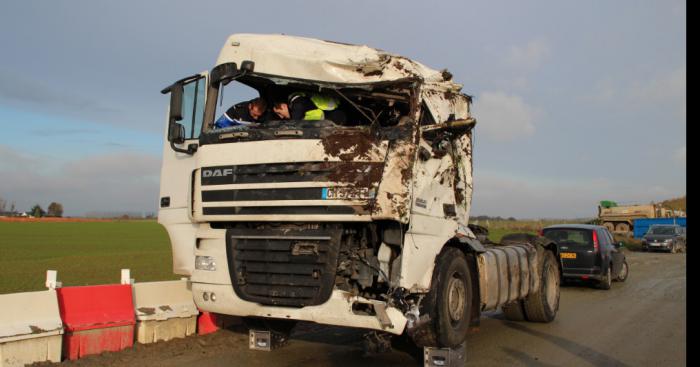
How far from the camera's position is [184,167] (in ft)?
21.8

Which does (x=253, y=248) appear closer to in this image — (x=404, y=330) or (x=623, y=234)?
(x=404, y=330)

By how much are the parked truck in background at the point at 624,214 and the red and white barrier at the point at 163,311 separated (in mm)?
44113

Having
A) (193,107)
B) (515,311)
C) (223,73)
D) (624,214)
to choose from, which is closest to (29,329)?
(193,107)

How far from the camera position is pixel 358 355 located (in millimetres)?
7172

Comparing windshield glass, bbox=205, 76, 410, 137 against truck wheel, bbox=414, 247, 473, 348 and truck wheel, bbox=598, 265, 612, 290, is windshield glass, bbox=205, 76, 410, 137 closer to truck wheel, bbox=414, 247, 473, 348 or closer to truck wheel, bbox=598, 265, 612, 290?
truck wheel, bbox=414, 247, 473, 348

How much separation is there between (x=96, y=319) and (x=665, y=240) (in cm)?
3384

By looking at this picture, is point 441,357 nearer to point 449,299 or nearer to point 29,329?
point 449,299

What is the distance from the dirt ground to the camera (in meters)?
6.82

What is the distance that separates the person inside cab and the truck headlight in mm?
1406

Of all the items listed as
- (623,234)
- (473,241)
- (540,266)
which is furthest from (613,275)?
(623,234)

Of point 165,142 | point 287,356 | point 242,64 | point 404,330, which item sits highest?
point 242,64

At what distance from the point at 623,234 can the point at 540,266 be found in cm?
4077

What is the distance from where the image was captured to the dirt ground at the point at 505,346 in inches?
268

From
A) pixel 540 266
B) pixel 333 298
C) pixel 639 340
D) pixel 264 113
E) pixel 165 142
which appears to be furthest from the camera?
pixel 540 266
